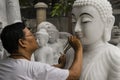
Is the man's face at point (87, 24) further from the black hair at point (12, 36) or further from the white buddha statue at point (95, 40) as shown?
the black hair at point (12, 36)

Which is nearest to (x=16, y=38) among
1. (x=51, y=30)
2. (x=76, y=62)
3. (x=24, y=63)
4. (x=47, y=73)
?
(x=24, y=63)

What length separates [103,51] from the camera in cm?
Answer: 281

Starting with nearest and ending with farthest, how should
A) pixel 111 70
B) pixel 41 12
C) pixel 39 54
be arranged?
pixel 111 70 → pixel 39 54 → pixel 41 12

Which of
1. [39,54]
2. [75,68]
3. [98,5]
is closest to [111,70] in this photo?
[75,68]

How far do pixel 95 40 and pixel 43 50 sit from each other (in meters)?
4.02

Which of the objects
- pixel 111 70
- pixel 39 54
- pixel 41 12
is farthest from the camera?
pixel 41 12

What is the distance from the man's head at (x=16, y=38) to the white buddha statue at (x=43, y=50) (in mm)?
3773

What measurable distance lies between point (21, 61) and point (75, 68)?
0.41 m

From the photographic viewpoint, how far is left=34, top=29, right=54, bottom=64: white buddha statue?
6656 mm

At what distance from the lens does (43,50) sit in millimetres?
6805

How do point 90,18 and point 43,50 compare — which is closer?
point 90,18

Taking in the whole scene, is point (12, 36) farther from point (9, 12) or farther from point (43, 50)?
point (43, 50)

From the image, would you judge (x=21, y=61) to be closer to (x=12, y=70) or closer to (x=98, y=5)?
(x=12, y=70)

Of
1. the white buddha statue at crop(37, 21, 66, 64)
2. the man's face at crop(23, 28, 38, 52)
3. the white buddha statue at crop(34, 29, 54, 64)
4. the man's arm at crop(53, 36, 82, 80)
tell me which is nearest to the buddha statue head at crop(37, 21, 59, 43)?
the white buddha statue at crop(37, 21, 66, 64)
